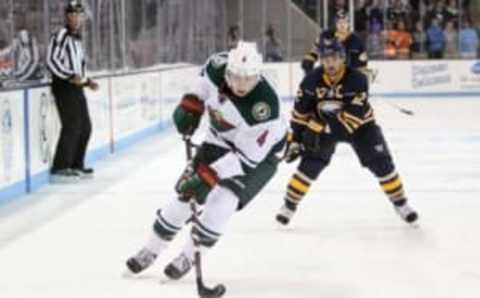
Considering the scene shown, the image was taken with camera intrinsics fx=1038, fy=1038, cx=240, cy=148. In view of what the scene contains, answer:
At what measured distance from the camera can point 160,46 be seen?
12.3m

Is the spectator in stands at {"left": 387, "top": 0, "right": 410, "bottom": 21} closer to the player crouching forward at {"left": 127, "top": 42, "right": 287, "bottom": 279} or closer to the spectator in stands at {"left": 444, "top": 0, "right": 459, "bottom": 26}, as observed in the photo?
the spectator in stands at {"left": 444, "top": 0, "right": 459, "bottom": 26}

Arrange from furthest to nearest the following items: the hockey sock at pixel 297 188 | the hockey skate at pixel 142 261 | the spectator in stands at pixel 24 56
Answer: the spectator in stands at pixel 24 56
the hockey sock at pixel 297 188
the hockey skate at pixel 142 261

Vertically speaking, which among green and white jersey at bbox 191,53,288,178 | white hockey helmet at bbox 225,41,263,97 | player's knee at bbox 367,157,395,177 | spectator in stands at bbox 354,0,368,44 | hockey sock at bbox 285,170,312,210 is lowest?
hockey sock at bbox 285,170,312,210

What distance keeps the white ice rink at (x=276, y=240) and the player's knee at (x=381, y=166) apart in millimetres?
289

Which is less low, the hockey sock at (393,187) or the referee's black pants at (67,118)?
the referee's black pants at (67,118)

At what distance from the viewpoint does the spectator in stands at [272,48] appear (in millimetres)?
15930

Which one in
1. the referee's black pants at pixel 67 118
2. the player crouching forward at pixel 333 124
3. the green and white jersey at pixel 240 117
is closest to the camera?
the green and white jersey at pixel 240 117

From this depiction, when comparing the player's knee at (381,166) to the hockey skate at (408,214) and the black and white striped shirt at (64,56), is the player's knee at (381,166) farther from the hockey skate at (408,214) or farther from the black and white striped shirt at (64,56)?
the black and white striped shirt at (64,56)

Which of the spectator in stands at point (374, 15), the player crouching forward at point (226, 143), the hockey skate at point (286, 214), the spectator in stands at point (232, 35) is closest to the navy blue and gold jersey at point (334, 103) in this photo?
the hockey skate at point (286, 214)

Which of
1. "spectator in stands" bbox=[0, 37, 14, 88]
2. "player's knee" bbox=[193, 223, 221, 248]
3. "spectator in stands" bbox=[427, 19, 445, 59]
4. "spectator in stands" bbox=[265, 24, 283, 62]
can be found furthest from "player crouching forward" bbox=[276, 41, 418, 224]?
"spectator in stands" bbox=[265, 24, 283, 62]

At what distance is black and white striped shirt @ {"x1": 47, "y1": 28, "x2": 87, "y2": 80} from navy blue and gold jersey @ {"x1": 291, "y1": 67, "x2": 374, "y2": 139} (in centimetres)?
236

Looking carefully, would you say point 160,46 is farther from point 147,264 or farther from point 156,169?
point 147,264

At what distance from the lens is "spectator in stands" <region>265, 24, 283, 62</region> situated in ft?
52.3

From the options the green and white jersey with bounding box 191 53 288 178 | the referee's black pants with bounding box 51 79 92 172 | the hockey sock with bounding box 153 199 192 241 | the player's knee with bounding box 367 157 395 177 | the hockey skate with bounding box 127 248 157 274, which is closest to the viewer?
the green and white jersey with bounding box 191 53 288 178
